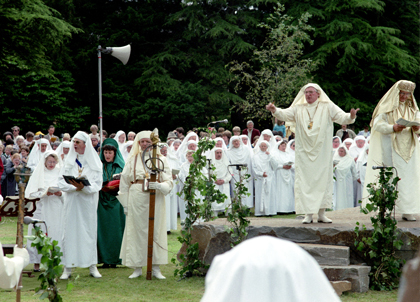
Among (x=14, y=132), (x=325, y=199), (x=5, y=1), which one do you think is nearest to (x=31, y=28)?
(x=5, y=1)

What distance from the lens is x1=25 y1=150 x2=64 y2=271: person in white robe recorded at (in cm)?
894

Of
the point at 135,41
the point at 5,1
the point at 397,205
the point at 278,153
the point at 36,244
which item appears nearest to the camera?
the point at 36,244

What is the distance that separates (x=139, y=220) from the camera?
27.9ft

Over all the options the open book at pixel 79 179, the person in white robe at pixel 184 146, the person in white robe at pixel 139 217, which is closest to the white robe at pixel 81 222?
the open book at pixel 79 179

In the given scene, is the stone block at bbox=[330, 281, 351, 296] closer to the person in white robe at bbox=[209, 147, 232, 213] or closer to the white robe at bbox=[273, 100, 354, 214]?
the white robe at bbox=[273, 100, 354, 214]

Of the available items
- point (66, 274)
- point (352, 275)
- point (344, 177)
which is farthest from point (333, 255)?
point (344, 177)

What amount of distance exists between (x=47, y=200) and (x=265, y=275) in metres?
8.08

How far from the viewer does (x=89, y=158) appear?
8.66 meters

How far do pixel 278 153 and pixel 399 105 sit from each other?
8061 mm

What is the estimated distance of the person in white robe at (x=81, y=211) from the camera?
852 cm

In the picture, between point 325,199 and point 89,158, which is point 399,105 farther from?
point 89,158

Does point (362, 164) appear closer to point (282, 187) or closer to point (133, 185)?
point (282, 187)

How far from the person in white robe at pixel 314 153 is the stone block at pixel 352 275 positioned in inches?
43.5

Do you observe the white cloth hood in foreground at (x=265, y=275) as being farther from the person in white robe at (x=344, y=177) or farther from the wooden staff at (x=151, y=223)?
the person in white robe at (x=344, y=177)
